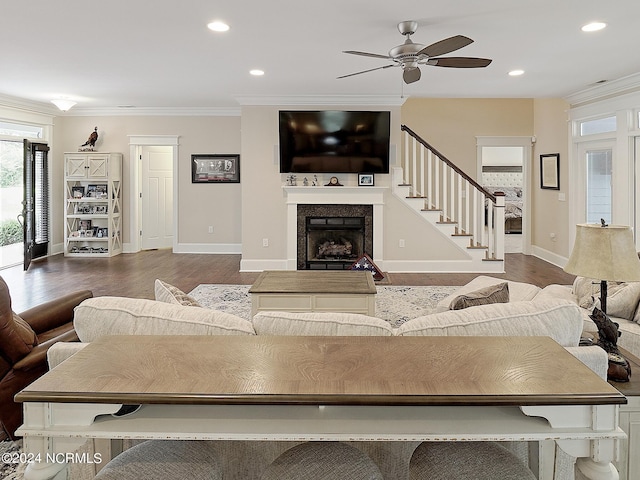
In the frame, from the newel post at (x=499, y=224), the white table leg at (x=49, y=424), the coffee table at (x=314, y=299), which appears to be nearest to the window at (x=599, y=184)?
the newel post at (x=499, y=224)

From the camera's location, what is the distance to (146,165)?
359 inches

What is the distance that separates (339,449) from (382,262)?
600 cm

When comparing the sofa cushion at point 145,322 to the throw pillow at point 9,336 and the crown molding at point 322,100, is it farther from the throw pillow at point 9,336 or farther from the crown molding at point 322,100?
the crown molding at point 322,100

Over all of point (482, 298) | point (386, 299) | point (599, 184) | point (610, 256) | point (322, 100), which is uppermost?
point (322, 100)

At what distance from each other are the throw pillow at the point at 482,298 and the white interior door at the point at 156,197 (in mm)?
7782

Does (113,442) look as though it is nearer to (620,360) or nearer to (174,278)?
(620,360)

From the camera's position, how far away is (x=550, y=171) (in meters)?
7.98

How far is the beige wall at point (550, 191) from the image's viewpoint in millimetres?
7473

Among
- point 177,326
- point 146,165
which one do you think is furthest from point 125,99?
point 177,326

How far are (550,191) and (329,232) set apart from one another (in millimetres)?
3811

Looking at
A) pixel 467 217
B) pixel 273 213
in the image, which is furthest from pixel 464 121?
pixel 273 213

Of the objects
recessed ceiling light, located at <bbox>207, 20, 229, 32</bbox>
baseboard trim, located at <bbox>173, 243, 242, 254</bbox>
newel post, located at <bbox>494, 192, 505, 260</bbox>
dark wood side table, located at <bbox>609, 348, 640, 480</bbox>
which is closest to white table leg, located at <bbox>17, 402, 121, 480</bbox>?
dark wood side table, located at <bbox>609, 348, 640, 480</bbox>

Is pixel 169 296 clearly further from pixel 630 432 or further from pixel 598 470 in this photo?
pixel 630 432

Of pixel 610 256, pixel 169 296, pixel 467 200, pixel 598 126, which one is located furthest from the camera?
pixel 467 200
